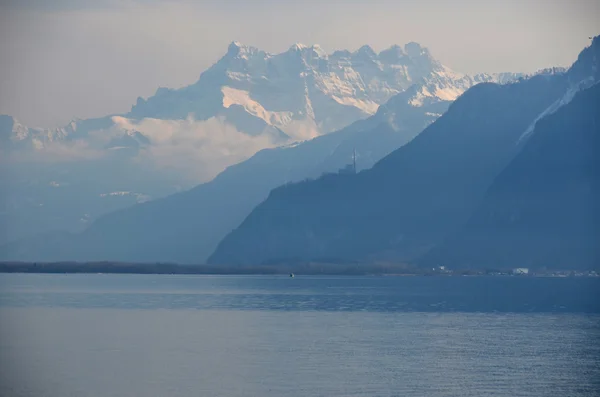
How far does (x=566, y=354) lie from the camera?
141625mm

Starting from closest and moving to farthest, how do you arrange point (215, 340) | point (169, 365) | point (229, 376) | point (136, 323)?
point (229, 376) → point (169, 365) → point (215, 340) → point (136, 323)

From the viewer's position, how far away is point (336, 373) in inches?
5015

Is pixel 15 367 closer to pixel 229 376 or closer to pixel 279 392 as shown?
pixel 229 376

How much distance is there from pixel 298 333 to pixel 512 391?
59.2 metres

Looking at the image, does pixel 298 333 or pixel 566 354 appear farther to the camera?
pixel 298 333

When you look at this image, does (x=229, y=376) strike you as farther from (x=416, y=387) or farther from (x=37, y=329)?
(x=37, y=329)

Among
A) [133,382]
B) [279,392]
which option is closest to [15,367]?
[133,382]

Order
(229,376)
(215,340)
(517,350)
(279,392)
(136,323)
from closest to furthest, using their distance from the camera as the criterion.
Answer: (279,392)
(229,376)
(517,350)
(215,340)
(136,323)

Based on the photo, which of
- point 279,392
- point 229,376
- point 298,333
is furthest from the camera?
point 298,333

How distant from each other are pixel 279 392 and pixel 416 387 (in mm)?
13826

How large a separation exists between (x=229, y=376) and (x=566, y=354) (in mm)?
42482

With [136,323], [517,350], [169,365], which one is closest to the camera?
[169,365]

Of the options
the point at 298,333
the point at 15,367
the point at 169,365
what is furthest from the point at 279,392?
the point at 298,333

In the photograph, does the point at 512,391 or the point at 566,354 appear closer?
the point at 512,391
